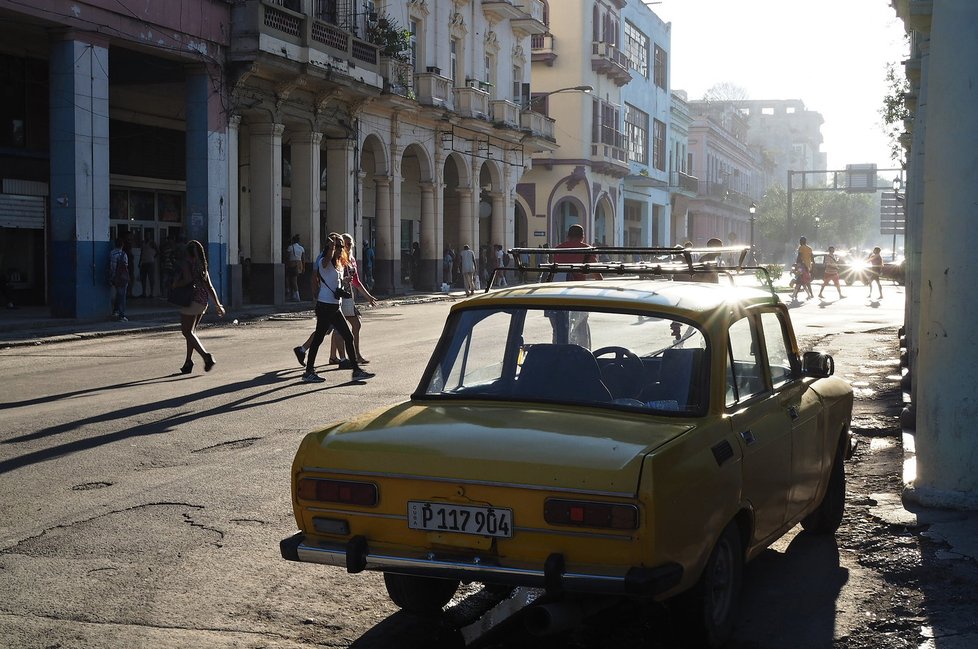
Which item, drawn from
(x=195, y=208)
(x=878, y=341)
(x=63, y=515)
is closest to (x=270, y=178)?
(x=195, y=208)

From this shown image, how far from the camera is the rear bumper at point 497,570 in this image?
3943 millimetres

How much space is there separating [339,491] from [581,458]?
0.95 meters

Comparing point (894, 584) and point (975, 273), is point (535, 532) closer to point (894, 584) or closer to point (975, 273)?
point (894, 584)

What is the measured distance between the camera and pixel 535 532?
13.4 ft

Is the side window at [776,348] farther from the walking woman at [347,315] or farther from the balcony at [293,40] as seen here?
the balcony at [293,40]

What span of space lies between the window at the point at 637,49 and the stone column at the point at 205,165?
118 feet

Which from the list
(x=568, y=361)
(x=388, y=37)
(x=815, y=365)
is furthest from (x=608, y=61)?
(x=568, y=361)

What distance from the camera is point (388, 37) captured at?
1382 inches

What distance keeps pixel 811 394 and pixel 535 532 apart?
7.87 feet

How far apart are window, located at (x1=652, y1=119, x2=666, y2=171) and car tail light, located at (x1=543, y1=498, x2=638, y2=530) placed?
62.9 metres

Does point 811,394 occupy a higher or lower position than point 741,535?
higher

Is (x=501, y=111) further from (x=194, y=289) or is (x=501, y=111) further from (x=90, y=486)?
(x=90, y=486)

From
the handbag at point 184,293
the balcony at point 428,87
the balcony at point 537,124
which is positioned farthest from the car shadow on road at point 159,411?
the balcony at point 537,124

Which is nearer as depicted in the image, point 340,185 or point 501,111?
point 340,185
